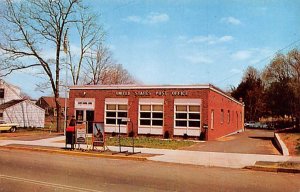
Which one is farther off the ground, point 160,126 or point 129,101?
point 129,101

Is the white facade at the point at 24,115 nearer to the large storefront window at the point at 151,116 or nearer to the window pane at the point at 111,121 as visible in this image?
the window pane at the point at 111,121

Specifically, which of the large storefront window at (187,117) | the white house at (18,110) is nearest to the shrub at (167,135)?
the large storefront window at (187,117)

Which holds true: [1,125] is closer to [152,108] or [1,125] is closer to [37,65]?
[37,65]

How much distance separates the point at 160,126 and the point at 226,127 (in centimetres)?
1069

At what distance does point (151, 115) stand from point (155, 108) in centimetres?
64

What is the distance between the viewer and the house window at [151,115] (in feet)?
98.0

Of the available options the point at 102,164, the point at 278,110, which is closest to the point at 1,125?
the point at 102,164

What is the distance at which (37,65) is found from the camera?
139 ft

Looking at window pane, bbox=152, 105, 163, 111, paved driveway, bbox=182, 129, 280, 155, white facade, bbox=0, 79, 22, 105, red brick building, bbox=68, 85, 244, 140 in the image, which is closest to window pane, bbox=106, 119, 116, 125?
red brick building, bbox=68, 85, 244, 140

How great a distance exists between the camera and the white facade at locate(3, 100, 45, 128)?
157 ft

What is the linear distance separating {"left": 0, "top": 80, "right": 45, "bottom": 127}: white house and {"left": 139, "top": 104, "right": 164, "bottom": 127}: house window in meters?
24.0

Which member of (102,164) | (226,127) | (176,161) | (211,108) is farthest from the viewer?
(226,127)

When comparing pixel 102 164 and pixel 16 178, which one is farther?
pixel 102 164

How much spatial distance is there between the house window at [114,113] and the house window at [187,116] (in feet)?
14.6
